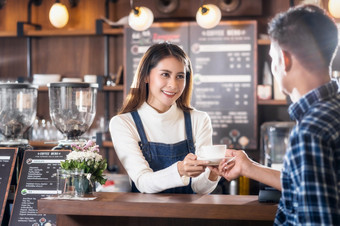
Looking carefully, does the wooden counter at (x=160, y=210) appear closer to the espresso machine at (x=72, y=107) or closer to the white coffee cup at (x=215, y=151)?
the white coffee cup at (x=215, y=151)

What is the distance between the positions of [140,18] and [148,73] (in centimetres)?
192

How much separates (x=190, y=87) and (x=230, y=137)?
2208mm

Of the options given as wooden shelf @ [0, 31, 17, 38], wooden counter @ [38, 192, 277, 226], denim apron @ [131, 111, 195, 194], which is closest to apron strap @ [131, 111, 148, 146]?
denim apron @ [131, 111, 195, 194]

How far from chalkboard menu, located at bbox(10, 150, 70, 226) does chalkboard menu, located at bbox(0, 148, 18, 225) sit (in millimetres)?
51

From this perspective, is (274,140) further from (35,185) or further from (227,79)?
(35,185)

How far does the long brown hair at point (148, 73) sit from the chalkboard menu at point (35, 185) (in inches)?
17.7

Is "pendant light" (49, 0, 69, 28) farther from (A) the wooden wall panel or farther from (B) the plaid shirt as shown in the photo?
(B) the plaid shirt

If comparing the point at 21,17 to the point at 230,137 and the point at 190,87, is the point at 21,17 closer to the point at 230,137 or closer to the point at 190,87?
the point at 230,137

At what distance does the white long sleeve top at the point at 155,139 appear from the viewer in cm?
233

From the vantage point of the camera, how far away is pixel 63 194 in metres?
2.18

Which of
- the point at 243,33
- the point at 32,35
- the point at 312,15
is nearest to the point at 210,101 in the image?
the point at 243,33

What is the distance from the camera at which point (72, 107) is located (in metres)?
2.84

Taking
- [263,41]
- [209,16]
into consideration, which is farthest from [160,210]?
[263,41]

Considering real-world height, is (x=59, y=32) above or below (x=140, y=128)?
above
